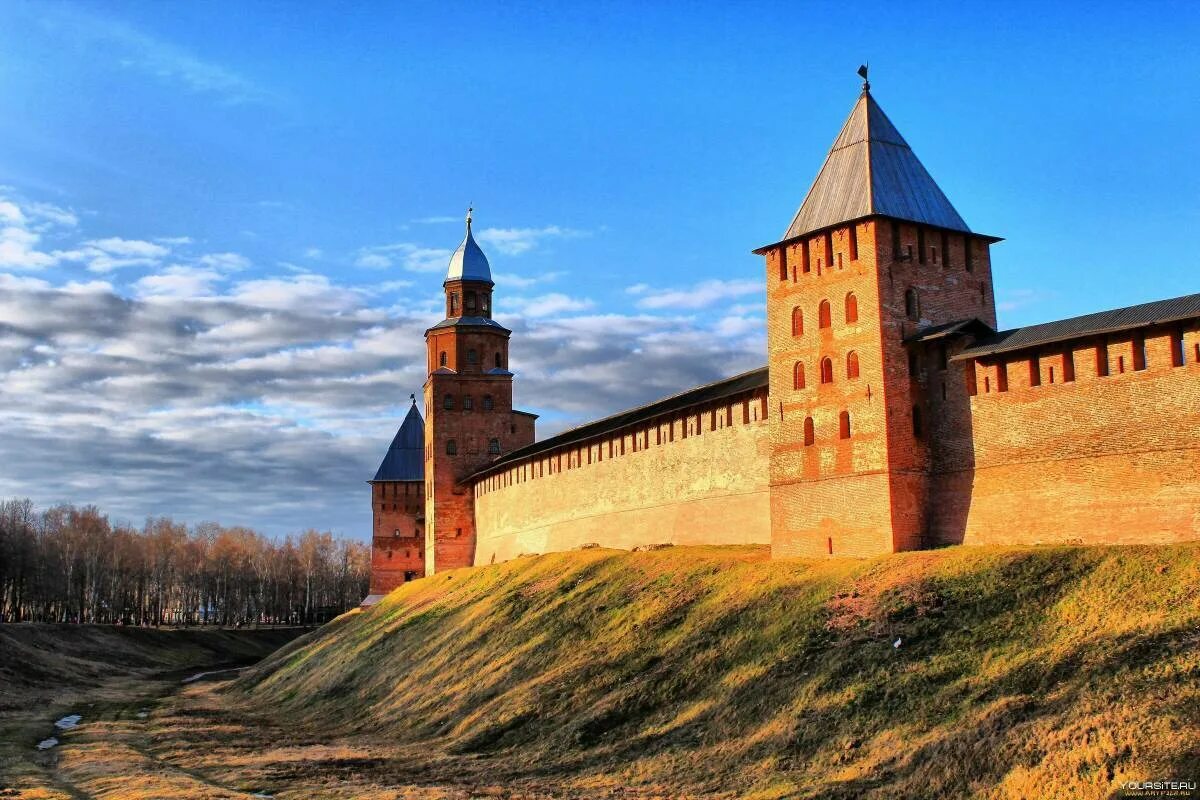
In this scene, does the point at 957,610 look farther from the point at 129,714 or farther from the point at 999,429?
the point at 129,714

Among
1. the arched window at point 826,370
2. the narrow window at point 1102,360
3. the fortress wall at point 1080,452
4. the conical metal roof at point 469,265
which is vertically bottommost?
the fortress wall at point 1080,452

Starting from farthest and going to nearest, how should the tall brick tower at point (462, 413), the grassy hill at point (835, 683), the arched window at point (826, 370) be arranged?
1. the tall brick tower at point (462, 413)
2. the arched window at point (826, 370)
3. the grassy hill at point (835, 683)

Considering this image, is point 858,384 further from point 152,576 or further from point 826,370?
point 152,576

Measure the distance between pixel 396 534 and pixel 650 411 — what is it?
30269mm

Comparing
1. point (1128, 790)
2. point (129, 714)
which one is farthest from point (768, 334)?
point (129, 714)

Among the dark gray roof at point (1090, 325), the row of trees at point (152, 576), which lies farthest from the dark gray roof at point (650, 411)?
the row of trees at point (152, 576)

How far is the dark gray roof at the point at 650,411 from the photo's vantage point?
3122 centimetres

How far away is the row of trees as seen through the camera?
69.9 m

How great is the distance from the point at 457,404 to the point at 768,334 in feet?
93.5

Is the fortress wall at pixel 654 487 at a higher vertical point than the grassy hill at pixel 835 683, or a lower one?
higher

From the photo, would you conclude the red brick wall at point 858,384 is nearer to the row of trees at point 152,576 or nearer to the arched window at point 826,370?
the arched window at point 826,370

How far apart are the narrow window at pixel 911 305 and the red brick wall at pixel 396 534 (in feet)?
141

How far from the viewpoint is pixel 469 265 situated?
5703cm

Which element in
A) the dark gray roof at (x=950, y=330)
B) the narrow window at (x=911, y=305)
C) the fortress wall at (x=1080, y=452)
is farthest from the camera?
the narrow window at (x=911, y=305)
